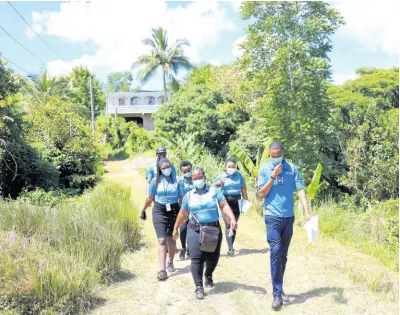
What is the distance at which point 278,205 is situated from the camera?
4805 mm

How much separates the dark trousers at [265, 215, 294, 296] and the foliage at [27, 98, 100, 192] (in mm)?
11919

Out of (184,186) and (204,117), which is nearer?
(184,186)

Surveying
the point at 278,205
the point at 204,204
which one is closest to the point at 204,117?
the point at 204,204

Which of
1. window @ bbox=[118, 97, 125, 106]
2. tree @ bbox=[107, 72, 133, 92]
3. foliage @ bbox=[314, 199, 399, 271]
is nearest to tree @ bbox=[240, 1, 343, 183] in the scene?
foliage @ bbox=[314, 199, 399, 271]

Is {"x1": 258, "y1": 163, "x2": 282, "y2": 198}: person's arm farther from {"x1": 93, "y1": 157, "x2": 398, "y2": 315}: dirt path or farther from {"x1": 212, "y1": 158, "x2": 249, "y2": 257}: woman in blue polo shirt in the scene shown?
{"x1": 212, "y1": 158, "x2": 249, "y2": 257}: woman in blue polo shirt

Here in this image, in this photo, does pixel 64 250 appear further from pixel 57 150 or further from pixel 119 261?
pixel 57 150

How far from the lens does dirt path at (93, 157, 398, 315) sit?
4977 millimetres

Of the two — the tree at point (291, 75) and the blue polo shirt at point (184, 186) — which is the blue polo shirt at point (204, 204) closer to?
the blue polo shirt at point (184, 186)

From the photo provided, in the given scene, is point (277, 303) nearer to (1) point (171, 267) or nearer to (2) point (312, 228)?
(2) point (312, 228)

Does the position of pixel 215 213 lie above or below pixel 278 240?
above

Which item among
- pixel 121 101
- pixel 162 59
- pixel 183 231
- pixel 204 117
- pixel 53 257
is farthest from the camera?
pixel 121 101

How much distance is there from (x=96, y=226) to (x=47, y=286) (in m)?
1.53

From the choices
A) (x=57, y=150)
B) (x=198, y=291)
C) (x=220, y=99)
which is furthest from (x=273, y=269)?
Result: (x=220, y=99)

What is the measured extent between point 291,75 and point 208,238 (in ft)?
37.3
